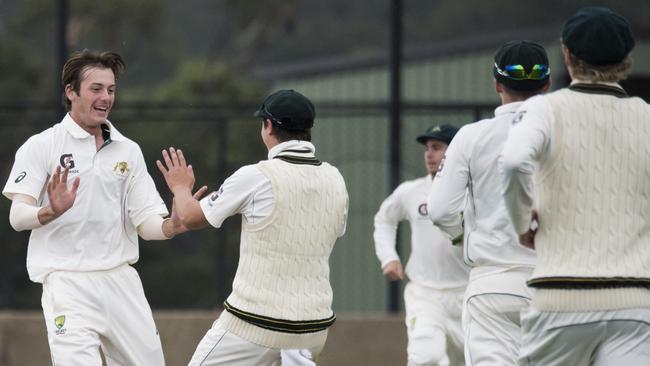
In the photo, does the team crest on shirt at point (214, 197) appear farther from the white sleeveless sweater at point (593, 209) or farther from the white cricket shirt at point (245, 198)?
the white sleeveless sweater at point (593, 209)

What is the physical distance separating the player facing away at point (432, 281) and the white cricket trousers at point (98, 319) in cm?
248

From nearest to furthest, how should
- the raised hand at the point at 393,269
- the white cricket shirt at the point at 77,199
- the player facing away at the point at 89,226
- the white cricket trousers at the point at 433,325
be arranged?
the player facing away at the point at 89,226 → the white cricket shirt at the point at 77,199 → the white cricket trousers at the point at 433,325 → the raised hand at the point at 393,269

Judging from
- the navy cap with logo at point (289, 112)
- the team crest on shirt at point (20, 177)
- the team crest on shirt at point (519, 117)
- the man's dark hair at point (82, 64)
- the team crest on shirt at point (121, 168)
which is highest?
the man's dark hair at point (82, 64)

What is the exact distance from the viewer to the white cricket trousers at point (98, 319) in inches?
274

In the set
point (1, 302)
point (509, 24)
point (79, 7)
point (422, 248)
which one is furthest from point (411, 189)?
point (509, 24)

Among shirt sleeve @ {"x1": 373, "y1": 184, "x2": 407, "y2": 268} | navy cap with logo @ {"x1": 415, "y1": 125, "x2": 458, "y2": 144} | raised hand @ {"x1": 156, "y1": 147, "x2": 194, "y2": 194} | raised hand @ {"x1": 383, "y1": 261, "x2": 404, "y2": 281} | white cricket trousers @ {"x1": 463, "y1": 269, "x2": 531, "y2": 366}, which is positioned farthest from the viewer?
shirt sleeve @ {"x1": 373, "y1": 184, "x2": 407, "y2": 268}

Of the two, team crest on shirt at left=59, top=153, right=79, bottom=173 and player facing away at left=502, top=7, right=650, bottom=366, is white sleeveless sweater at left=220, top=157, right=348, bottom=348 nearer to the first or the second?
team crest on shirt at left=59, top=153, right=79, bottom=173

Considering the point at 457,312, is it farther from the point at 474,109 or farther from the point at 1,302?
the point at 1,302

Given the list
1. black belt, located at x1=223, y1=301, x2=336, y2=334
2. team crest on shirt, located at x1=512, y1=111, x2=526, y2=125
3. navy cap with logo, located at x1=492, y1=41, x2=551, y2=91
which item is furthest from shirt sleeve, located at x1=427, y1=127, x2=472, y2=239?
team crest on shirt, located at x1=512, y1=111, x2=526, y2=125

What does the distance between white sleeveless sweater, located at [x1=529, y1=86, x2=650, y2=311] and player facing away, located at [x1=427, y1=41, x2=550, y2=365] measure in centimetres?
128

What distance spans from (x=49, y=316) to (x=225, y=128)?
204 inches

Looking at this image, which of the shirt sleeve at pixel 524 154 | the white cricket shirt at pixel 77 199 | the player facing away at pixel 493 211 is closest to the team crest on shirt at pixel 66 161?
the white cricket shirt at pixel 77 199

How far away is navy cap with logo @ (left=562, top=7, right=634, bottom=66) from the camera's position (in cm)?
547

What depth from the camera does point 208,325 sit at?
12.0 metres
